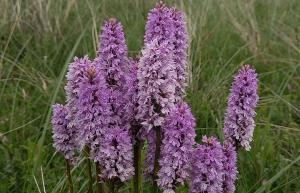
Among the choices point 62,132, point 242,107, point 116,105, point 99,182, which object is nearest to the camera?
point 116,105

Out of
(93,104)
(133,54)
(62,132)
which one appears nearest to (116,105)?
(93,104)

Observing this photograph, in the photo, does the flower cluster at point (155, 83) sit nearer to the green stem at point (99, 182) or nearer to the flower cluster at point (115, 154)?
the flower cluster at point (115, 154)

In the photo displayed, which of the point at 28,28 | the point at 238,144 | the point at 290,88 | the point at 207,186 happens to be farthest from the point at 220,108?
the point at 28,28

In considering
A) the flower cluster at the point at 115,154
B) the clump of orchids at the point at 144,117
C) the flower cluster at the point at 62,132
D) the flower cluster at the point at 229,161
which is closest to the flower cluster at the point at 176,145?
the clump of orchids at the point at 144,117

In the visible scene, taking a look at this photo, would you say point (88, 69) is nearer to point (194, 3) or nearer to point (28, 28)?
point (28, 28)

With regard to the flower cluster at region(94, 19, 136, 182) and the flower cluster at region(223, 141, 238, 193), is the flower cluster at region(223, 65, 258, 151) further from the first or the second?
the flower cluster at region(94, 19, 136, 182)

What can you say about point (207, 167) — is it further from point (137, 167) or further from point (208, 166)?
point (137, 167)
